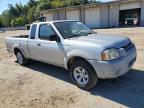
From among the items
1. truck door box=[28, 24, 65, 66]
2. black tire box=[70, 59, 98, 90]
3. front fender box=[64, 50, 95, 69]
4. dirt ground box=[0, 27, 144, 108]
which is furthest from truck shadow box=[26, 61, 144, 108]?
front fender box=[64, 50, 95, 69]

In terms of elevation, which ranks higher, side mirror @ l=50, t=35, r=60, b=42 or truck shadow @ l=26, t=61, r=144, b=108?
side mirror @ l=50, t=35, r=60, b=42

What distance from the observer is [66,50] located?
18.8 feet

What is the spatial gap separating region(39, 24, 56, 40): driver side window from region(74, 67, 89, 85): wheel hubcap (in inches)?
57.8

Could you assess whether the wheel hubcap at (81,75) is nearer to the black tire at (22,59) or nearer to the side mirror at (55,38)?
the side mirror at (55,38)

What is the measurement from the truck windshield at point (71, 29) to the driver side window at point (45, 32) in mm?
261

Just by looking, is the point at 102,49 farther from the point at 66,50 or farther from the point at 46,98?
the point at 46,98

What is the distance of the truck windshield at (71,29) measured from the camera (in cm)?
614

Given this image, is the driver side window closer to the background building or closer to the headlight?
the headlight

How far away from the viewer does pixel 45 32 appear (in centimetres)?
671

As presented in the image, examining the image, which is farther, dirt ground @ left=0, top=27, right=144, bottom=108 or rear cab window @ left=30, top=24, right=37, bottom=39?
rear cab window @ left=30, top=24, right=37, bottom=39

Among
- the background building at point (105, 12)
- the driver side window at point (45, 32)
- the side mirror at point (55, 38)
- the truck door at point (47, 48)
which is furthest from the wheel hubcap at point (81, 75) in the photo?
the background building at point (105, 12)

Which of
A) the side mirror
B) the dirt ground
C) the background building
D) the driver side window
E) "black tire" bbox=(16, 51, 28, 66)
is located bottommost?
the dirt ground

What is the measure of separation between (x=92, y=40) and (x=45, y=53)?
72.4 inches

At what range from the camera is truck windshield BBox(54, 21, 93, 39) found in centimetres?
614
